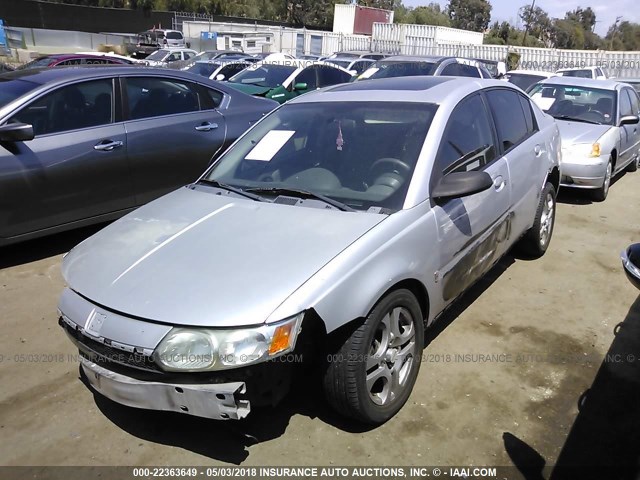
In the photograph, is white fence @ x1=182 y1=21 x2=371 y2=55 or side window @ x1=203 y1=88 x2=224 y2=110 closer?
side window @ x1=203 y1=88 x2=224 y2=110

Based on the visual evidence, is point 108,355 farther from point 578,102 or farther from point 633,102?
point 633,102

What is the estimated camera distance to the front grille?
94.7 inches

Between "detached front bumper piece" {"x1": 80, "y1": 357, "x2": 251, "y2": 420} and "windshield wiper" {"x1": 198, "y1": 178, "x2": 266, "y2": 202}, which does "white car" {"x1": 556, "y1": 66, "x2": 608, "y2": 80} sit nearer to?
"windshield wiper" {"x1": 198, "y1": 178, "x2": 266, "y2": 202}

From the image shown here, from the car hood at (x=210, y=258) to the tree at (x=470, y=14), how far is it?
103 metres

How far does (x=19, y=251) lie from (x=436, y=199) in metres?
4.08

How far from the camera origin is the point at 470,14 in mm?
97562

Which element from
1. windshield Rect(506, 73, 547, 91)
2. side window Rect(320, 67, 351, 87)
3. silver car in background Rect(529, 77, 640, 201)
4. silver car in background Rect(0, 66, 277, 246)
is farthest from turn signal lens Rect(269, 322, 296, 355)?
windshield Rect(506, 73, 547, 91)

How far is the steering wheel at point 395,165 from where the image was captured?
10.3 feet

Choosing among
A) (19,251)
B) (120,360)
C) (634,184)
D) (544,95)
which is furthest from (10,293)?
(634,184)

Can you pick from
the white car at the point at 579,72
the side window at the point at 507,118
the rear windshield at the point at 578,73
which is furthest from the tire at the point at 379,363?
the rear windshield at the point at 578,73

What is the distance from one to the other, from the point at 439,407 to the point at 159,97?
4.16 metres

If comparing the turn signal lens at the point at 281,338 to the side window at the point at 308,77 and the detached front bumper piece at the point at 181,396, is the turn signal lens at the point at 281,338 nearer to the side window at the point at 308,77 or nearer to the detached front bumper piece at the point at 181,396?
the detached front bumper piece at the point at 181,396

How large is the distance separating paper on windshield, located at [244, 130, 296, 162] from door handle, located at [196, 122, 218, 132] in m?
2.21

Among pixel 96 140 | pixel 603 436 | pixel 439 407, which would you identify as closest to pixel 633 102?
pixel 603 436
